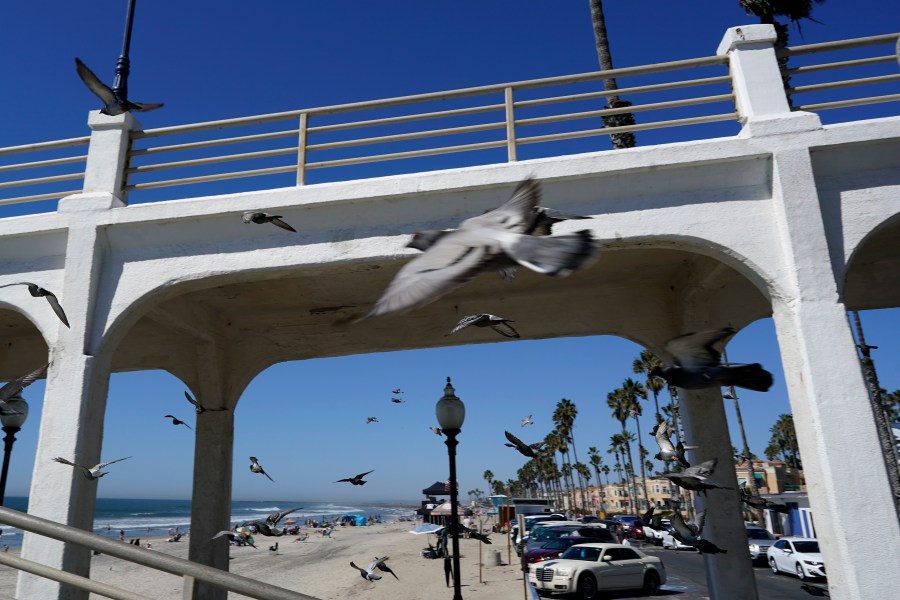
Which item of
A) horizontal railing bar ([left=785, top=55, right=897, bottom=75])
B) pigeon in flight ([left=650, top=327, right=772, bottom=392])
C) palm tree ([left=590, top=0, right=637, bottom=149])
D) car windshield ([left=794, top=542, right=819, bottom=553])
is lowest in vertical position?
car windshield ([left=794, top=542, right=819, bottom=553])

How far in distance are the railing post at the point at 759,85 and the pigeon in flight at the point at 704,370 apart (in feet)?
8.97

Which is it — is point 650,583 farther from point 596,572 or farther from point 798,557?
point 798,557

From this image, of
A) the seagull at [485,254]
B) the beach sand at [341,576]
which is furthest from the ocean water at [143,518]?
the seagull at [485,254]

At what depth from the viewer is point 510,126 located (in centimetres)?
709

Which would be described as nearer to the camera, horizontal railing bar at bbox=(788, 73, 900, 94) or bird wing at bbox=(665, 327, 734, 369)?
bird wing at bbox=(665, 327, 734, 369)

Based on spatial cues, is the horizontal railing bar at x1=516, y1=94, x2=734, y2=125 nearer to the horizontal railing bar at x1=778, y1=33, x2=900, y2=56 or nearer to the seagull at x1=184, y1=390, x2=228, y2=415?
the horizontal railing bar at x1=778, y1=33, x2=900, y2=56

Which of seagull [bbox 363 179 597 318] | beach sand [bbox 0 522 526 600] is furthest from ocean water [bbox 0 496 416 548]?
seagull [bbox 363 179 597 318]

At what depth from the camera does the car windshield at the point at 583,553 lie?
60.2 feet

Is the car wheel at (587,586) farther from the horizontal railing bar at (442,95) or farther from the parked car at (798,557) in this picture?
the horizontal railing bar at (442,95)

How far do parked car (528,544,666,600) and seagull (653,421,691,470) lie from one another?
1245cm

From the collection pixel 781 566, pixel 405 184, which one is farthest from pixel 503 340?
pixel 781 566

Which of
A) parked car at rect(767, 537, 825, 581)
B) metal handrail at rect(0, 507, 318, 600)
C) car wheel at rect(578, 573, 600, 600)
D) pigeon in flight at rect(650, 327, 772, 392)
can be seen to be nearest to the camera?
metal handrail at rect(0, 507, 318, 600)

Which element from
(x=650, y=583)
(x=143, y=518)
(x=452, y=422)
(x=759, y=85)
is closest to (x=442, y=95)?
(x=759, y=85)

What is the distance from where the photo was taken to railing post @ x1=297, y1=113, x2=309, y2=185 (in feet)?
23.9
